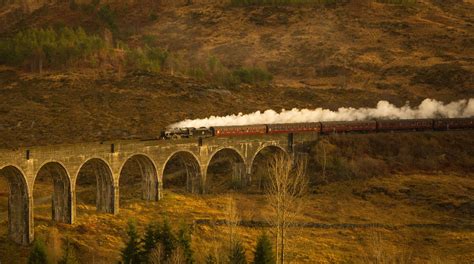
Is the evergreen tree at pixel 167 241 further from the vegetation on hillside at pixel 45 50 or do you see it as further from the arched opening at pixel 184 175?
the vegetation on hillside at pixel 45 50

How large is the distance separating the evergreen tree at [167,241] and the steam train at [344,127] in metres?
27.7

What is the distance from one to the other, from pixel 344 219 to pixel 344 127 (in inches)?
942

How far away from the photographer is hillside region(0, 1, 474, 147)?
105 metres

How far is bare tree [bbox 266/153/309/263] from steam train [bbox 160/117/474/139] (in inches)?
156

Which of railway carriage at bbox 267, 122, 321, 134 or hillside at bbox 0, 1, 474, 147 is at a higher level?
hillside at bbox 0, 1, 474, 147

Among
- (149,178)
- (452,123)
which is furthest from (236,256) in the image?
(452,123)

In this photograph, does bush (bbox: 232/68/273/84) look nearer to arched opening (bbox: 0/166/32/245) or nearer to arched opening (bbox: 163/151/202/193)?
arched opening (bbox: 163/151/202/193)

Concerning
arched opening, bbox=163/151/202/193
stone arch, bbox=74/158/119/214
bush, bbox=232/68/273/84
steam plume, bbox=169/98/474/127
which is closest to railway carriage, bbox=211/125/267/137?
steam plume, bbox=169/98/474/127

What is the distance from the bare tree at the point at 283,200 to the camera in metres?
50.1

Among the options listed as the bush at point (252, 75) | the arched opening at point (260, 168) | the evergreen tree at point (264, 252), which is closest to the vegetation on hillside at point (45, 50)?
the bush at point (252, 75)

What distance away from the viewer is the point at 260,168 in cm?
7981

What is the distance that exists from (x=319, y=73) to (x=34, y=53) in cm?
5710

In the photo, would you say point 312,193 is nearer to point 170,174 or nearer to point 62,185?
point 170,174

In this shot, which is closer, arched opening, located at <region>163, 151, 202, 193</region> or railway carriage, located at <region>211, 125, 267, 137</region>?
arched opening, located at <region>163, 151, 202, 193</region>
